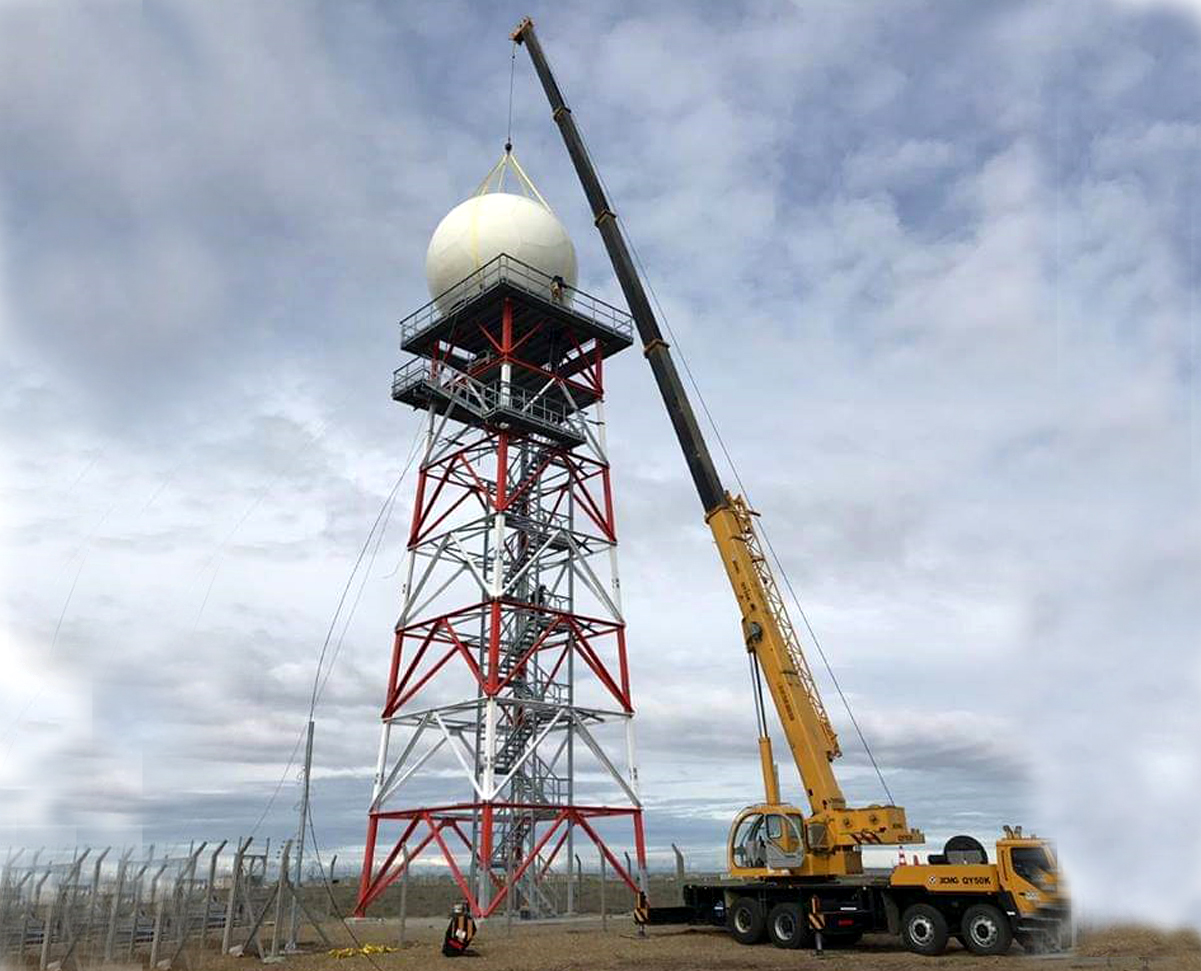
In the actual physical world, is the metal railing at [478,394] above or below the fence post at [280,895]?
above

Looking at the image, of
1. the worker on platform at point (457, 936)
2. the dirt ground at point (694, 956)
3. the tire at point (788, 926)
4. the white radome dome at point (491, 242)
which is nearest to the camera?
the dirt ground at point (694, 956)

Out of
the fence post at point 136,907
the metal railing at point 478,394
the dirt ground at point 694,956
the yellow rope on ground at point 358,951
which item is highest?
the metal railing at point 478,394

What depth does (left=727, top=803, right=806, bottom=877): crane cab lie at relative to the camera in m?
24.3

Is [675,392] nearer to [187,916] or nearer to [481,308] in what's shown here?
[481,308]

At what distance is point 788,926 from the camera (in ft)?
79.0

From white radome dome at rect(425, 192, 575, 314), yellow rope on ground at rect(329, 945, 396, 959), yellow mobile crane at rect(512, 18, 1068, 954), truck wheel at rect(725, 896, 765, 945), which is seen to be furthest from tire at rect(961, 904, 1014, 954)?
white radome dome at rect(425, 192, 575, 314)

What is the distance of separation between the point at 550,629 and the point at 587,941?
34.8 ft

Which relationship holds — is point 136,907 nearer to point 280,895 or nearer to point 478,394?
point 280,895

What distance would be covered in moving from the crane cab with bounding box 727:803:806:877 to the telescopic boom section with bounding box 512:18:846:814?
532 mm

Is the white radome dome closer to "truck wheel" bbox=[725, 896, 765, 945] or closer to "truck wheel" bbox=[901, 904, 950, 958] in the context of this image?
"truck wheel" bbox=[725, 896, 765, 945]

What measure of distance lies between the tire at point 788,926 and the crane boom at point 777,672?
116 centimetres

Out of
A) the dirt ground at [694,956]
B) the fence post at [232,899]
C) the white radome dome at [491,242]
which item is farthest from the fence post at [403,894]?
the white radome dome at [491,242]

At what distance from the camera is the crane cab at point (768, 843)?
2433 cm

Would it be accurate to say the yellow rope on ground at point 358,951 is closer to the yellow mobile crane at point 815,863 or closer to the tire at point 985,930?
the yellow mobile crane at point 815,863
